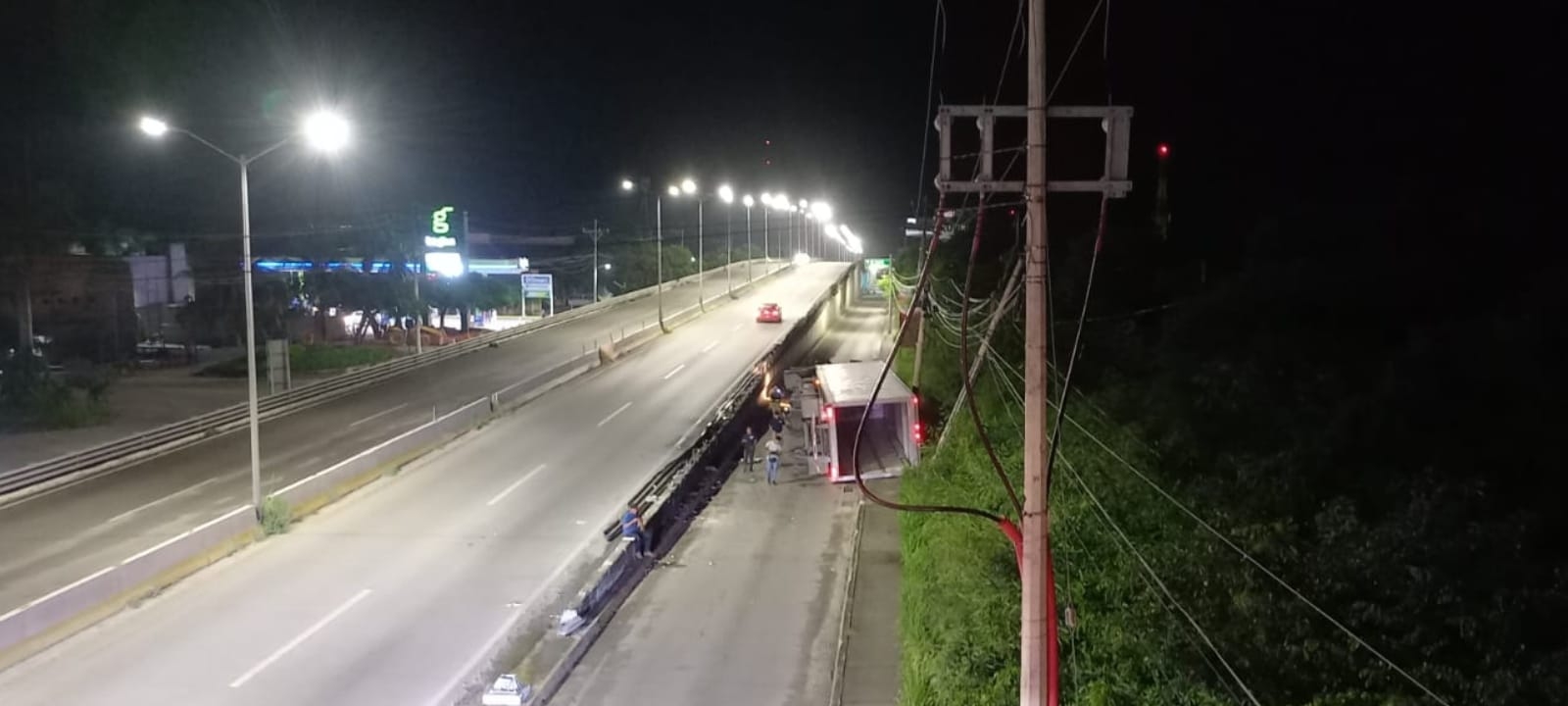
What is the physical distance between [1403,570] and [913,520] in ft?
25.7

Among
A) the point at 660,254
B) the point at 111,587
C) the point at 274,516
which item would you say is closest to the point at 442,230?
the point at 660,254

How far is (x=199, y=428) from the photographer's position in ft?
93.0

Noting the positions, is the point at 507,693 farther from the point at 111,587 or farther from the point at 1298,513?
the point at 1298,513

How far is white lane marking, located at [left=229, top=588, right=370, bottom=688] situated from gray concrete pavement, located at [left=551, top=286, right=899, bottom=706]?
4.01 meters

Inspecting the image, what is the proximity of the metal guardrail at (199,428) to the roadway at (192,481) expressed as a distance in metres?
0.42

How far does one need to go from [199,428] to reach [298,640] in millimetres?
16032

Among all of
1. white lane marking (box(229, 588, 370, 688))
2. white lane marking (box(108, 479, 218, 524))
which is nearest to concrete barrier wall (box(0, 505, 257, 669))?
white lane marking (box(229, 588, 370, 688))

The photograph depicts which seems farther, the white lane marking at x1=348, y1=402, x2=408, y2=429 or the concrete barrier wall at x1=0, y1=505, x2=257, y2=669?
Answer: the white lane marking at x1=348, y1=402, x2=408, y2=429

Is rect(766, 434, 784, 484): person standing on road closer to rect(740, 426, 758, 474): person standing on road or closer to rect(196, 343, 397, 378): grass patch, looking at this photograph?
rect(740, 426, 758, 474): person standing on road

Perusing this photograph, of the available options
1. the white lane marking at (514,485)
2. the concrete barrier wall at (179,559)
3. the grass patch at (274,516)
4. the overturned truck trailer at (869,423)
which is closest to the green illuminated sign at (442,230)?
the concrete barrier wall at (179,559)

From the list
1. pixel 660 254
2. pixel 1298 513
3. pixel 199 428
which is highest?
pixel 660 254

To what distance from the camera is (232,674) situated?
13734mm

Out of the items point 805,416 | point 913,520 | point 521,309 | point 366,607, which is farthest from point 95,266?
point 913,520

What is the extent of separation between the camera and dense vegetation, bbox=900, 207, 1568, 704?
8211 millimetres
